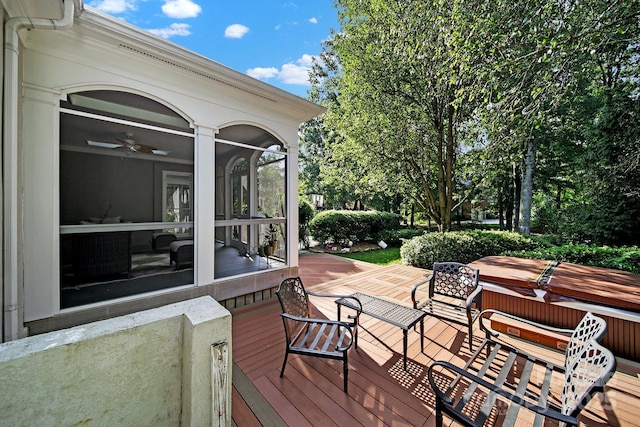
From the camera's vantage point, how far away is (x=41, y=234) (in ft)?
8.49

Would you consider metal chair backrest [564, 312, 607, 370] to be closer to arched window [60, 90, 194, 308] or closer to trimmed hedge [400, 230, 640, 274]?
arched window [60, 90, 194, 308]

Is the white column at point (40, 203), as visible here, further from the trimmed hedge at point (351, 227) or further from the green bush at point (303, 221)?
the trimmed hedge at point (351, 227)

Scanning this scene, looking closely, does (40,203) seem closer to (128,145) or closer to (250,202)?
(128,145)

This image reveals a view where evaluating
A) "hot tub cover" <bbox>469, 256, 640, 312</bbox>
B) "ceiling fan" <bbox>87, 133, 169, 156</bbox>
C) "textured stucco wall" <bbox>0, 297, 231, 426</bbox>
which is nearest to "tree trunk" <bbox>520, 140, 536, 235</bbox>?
"hot tub cover" <bbox>469, 256, 640, 312</bbox>

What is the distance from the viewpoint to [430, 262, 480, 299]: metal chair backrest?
136 inches

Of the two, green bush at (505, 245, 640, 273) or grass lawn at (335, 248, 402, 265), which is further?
grass lawn at (335, 248, 402, 265)

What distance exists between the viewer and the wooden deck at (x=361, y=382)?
2.03m

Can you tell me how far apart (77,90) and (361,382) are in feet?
14.3

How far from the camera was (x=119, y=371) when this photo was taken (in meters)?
1.48

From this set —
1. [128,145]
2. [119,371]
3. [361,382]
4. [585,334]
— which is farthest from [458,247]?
[128,145]

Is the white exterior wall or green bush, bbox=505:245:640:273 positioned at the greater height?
the white exterior wall

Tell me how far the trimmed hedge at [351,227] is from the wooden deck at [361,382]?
261 inches

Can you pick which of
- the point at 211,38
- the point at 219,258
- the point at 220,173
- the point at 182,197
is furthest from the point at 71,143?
the point at 211,38

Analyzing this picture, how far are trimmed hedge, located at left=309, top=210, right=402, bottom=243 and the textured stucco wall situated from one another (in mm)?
8529
